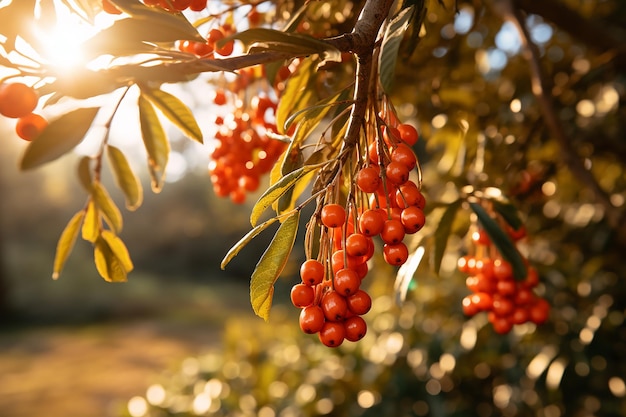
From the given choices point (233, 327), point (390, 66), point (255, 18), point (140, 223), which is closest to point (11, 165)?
→ point (140, 223)

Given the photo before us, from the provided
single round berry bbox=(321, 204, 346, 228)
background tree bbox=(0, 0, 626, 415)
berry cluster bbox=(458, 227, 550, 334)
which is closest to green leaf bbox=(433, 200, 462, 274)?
background tree bbox=(0, 0, 626, 415)

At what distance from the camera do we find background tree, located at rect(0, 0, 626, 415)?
0.66 meters

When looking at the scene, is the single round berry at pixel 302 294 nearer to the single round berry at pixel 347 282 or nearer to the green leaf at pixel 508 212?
the single round berry at pixel 347 282

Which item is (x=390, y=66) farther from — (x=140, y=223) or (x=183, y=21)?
(x=140, y=223)

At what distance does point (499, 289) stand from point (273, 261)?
759 millimetres

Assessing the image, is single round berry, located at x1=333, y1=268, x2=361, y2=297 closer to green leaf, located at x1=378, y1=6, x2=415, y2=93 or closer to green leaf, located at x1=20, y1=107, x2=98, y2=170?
green leaf, located at x1=378, y1=6, x2=415, y2=93

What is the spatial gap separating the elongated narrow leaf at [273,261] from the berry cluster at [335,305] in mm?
33

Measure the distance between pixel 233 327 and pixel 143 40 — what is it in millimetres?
2756

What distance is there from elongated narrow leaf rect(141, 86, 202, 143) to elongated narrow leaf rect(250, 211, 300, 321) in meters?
0.22

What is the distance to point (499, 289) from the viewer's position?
1.31m

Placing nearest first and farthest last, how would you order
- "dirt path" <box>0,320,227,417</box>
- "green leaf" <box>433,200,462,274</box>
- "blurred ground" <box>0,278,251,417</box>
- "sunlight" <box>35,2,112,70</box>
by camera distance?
1. "sunlight" <box>35,2,112,70</box>
2. "green leaf" <box>433,200,462,274</box>
3. "dirt path" <box>0,320,227,417</box>
4. "blurred ground" <box>0,278,251,417</box>

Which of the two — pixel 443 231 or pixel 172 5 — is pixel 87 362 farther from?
pixel 172 5

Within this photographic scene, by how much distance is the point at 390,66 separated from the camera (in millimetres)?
634

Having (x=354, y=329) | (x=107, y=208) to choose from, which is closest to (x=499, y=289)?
(x=354, y=329)
